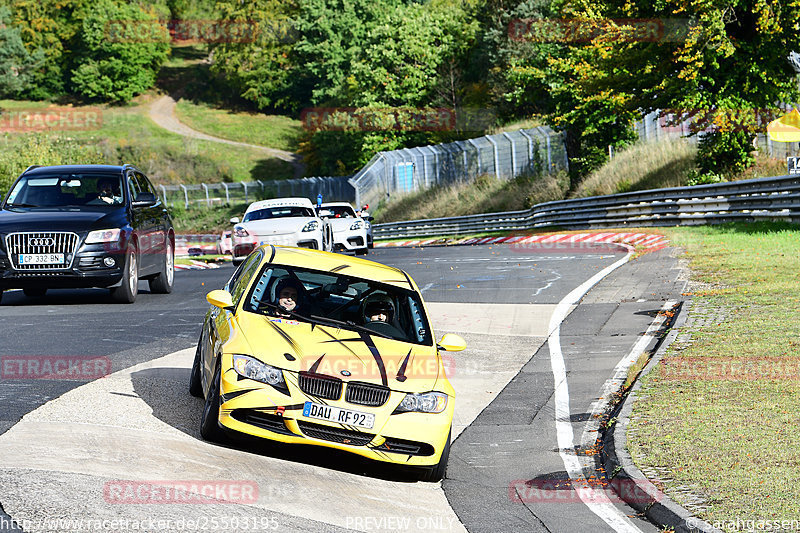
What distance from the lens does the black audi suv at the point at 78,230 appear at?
15922 mm

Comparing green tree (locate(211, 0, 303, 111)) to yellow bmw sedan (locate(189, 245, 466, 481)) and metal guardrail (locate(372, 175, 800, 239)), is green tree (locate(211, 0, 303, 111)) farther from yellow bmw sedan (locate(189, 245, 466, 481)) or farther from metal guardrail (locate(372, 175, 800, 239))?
yellow bmw sedan (locate(189, 245, 466, 481))

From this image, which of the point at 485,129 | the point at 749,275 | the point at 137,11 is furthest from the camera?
the point at 137,11

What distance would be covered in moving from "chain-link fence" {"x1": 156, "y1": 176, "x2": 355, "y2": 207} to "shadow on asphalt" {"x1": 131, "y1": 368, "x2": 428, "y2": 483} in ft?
206

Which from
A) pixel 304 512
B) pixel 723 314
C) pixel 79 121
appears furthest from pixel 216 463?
pixel 79 121

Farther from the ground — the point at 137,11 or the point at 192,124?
the point at 137,11

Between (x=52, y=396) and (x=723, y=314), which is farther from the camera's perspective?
(x=723, y=314)

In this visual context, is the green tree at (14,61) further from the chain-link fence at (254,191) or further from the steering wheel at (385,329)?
the steering wheel at (385,329)

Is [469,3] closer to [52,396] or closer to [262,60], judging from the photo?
[262,60]

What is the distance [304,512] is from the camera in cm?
671

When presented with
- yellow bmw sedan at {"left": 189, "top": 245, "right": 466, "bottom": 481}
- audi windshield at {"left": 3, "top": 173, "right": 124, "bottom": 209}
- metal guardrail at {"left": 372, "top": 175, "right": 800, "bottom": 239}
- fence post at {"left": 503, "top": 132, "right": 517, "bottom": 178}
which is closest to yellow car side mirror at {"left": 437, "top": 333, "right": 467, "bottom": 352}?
yellow bmw sedan at {"left": 189, "top": 245, "right": 466, "bottom": 481}

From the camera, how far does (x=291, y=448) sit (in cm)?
795

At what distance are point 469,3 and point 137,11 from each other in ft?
188

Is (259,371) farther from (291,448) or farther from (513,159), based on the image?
(513,159)

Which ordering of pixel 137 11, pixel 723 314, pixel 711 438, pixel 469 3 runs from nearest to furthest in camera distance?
1. pixel 711 438
2. pixel 723 314
3. pixel 469 3
4. pixel 137 11
